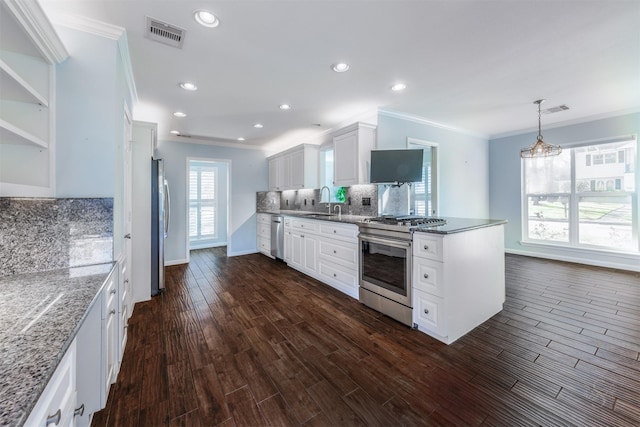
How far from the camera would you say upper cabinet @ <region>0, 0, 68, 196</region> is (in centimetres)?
122

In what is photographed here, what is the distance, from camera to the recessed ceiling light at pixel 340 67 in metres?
2.46

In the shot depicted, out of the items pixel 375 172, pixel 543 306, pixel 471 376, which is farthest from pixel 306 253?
pixel 543 306

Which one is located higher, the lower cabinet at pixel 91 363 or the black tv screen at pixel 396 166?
the black tv screen at pixel 396 166

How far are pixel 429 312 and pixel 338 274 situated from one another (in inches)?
52.7

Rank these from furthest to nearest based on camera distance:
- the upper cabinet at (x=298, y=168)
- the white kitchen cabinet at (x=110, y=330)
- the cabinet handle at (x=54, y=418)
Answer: the upper cabinet at (x=298, y=168) < the white kitchen cabinet at (x=110, y=330) < the cabinet handle at (x=54, y=418)

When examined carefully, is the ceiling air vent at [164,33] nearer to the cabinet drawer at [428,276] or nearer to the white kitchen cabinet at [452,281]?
the white kitchen cabinet at [452,281]

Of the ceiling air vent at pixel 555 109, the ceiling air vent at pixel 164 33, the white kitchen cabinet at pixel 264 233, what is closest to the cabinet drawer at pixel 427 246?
the ceiling air vent at pixel 164 33

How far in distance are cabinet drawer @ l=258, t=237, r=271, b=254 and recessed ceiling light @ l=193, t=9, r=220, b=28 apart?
4.05 metres

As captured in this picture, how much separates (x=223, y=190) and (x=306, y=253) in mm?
4066

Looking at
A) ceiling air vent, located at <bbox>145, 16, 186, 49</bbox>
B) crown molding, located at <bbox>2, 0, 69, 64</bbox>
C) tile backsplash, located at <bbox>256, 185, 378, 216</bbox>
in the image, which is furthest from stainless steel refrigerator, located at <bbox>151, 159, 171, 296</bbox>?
tile backsplash, located at <bbox>256, 185, 378, 216</bbox>

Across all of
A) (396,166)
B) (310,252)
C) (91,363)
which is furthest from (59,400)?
(396,166)

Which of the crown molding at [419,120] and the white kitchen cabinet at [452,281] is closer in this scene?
the white kitchen cabinet at [452,281]

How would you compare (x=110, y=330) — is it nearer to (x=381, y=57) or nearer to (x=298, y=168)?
(x=381, y=57)

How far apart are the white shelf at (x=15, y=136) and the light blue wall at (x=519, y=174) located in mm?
6840
